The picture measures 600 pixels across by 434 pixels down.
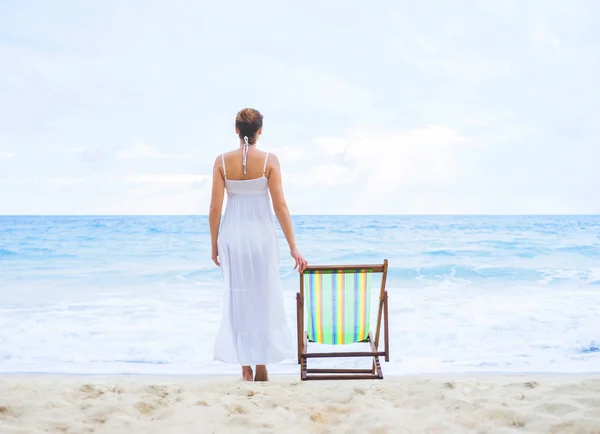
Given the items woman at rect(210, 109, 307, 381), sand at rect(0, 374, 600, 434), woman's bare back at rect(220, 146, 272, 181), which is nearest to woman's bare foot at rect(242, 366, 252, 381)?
woman at rect(210, 109, 307, 381)

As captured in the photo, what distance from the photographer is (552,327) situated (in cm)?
664

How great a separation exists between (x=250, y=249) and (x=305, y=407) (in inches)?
42.0

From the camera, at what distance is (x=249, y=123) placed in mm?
3602

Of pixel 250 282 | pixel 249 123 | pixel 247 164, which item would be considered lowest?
pixel 250 282

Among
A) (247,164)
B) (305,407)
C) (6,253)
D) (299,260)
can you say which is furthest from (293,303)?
(6,253)

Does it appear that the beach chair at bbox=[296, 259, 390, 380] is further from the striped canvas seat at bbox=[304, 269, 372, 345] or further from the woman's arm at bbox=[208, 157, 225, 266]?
the woman's arm at bbox=[208, 157, 225, 266]

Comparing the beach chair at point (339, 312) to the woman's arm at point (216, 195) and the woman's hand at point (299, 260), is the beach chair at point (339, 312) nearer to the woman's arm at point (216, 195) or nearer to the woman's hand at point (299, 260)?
the woman's hand at point (299, 260)

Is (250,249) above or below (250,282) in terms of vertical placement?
above

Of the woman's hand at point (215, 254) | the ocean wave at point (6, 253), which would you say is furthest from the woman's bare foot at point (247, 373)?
the ocean wave at point (6, 253)

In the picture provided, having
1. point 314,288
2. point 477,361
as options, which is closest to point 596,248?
point 477,361

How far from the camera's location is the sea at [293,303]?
534cm

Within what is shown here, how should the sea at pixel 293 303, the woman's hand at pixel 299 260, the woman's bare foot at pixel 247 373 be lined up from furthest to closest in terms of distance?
the sea at pixel 293 303 < the woman's bare foot at pixel 247 373 < the woman's hand at pixel 299 260

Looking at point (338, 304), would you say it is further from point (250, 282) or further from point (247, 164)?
point (247, 164)

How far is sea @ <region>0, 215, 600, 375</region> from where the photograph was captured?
5.34 meters
